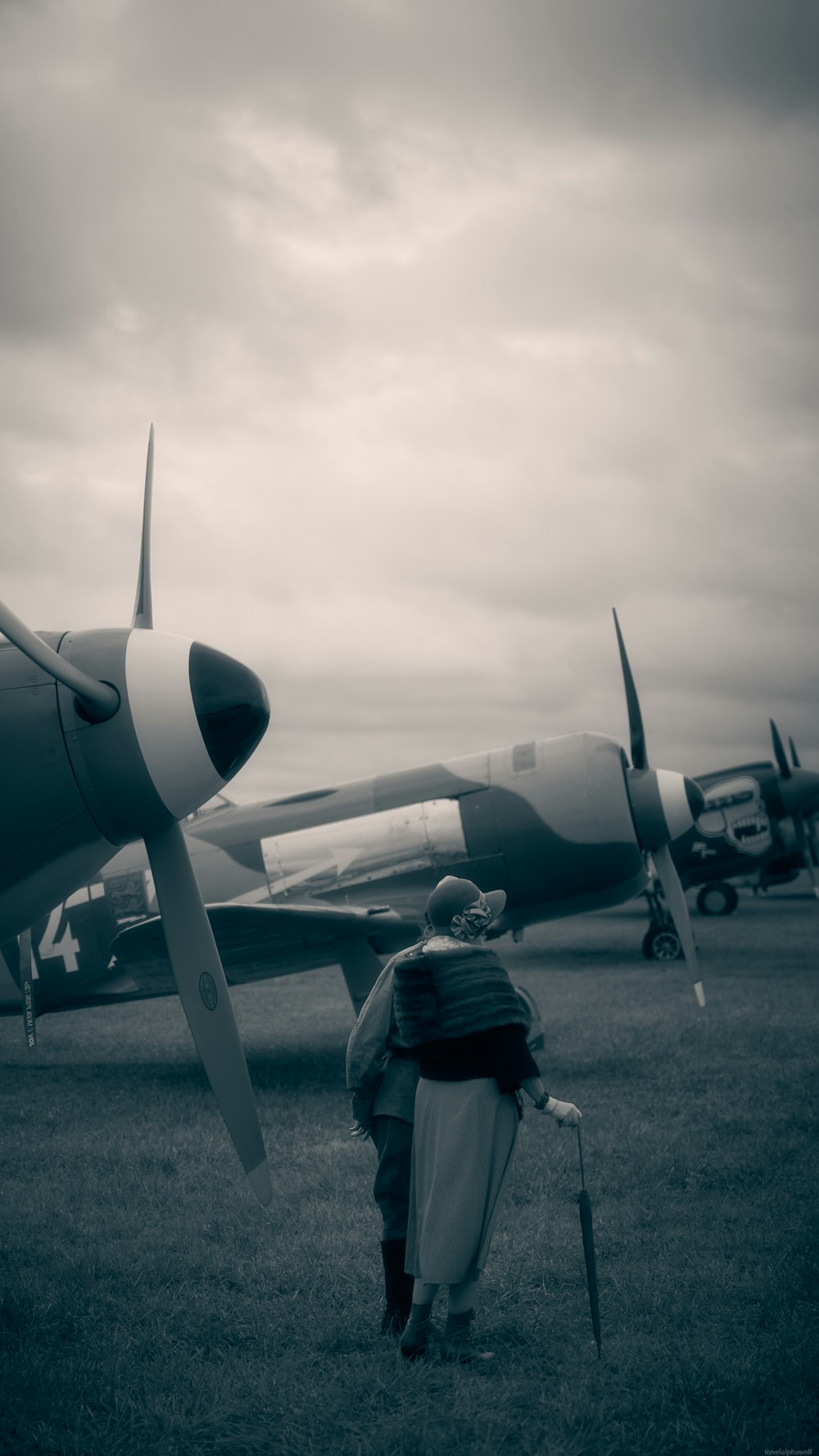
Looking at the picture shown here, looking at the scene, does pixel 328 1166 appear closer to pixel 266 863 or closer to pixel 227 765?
pixel 227 765

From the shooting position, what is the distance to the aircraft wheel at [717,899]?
24.4 metres

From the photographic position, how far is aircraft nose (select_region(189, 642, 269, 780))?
3.90 meters

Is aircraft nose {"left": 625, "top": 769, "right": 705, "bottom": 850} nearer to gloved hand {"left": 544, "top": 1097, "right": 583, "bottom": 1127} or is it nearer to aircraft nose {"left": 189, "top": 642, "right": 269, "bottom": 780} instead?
aircraft nose {"left": 189, "top": 642, "right": 269, "bottom": 780}

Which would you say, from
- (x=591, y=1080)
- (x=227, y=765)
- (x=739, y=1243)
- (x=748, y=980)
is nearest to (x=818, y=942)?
(x=748, y=980)

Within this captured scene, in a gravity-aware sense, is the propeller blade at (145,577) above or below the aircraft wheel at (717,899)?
above

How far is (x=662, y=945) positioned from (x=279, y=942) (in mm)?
11134

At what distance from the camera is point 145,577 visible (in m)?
4.79

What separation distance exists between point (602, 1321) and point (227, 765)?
2.49 meters

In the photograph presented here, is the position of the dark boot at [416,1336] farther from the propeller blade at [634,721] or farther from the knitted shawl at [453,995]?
the propeller blade at [634,721]

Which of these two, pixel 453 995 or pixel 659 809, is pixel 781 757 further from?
pixel 453 995

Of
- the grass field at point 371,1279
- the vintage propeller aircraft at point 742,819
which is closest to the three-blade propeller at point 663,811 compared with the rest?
the grass field at point 371,1279

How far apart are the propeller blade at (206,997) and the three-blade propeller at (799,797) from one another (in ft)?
65.9

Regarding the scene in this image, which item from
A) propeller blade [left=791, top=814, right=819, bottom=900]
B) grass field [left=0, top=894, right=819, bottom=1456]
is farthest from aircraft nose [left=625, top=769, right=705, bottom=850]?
propeller blade [left=791, top=814, right=819, bottom=900]

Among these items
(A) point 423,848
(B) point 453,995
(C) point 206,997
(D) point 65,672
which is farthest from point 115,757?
(A) point 423,848
